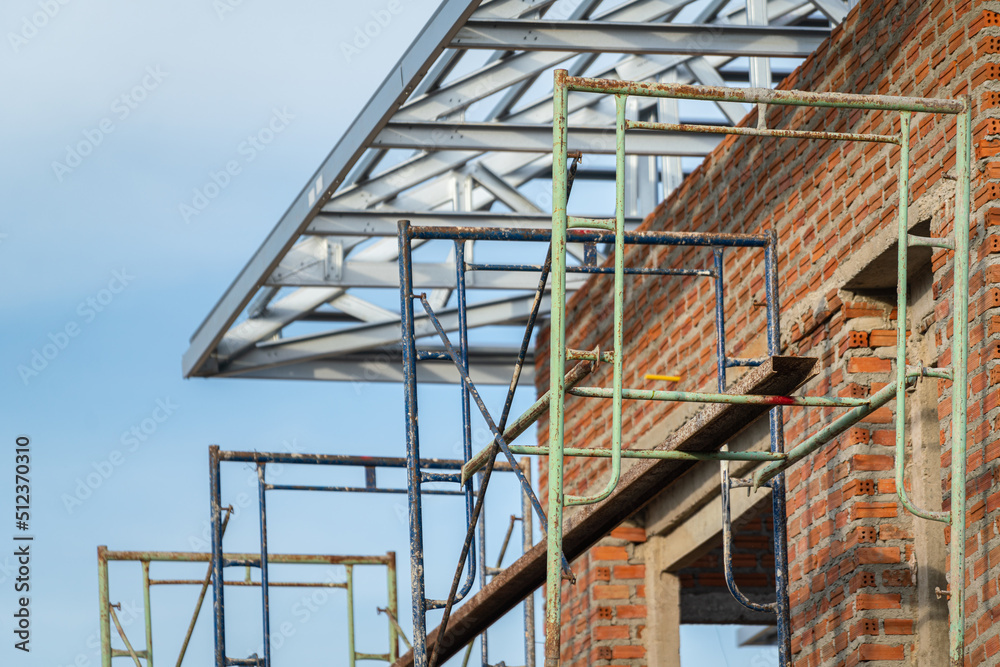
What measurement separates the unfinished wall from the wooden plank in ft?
3.63

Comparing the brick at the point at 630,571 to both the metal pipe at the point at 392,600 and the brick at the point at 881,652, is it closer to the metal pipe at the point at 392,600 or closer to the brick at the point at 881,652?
the metal pipe at the point at 392,600

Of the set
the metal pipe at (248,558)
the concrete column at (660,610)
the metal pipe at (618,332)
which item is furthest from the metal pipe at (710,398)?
the metal pipe at (248,558)

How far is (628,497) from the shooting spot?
6641 mm

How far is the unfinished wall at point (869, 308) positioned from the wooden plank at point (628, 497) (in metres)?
1.11

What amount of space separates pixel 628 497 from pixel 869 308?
1.83 meters

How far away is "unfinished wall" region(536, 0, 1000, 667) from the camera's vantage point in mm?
6234

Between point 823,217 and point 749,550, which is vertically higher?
point 823,217

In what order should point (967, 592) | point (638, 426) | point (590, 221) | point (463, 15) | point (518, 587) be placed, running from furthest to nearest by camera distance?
point (638, 426) < point (463, 15) < point (518, 587) < point (967, 592) < point (590, 221)

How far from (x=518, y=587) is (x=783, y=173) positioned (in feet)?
9.54

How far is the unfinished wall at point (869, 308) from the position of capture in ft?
20.5

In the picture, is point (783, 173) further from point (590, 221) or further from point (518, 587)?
point (590, 221)

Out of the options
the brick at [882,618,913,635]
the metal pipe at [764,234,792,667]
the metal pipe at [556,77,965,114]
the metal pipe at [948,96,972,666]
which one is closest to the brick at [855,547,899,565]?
the brick at [882,618,913,635]

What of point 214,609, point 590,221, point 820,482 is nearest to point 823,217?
point 820,482

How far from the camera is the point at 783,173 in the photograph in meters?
8.30
